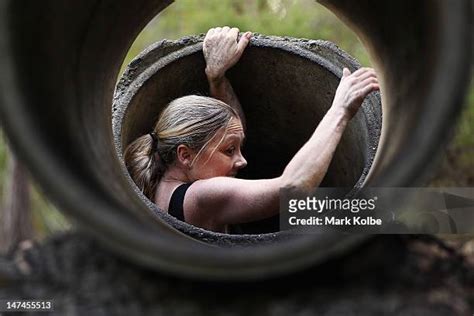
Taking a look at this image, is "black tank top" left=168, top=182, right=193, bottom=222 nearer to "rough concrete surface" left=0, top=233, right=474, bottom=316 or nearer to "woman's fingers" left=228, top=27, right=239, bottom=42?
"woman's fingers" left=228, top=27, right=239, bottom=42

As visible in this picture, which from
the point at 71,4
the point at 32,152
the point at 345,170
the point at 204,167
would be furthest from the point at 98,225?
the point at 345,170

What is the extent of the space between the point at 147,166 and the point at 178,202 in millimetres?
205

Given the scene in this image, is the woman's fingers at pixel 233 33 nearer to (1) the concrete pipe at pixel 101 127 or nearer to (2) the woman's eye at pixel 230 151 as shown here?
(2) the woman's eye at pixel 230 151

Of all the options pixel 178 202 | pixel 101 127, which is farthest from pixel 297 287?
pixel 178 202

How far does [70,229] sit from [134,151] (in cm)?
95

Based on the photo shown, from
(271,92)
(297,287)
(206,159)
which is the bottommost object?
(297,287)

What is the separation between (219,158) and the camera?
2.54m

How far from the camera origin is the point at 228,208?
2.34 m

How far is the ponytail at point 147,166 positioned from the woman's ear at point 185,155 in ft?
0.31

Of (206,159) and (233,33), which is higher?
(233,33)

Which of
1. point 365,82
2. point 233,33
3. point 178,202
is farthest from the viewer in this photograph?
point 233,33

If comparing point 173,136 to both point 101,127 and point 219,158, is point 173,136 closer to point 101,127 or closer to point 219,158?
point 219,158

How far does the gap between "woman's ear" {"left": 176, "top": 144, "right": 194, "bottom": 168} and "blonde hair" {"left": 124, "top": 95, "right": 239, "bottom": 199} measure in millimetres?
12

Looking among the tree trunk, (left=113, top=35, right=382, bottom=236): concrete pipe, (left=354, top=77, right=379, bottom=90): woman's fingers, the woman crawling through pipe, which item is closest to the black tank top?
the woman crawling through pipe
